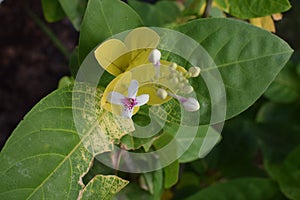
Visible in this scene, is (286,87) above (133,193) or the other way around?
the other way around

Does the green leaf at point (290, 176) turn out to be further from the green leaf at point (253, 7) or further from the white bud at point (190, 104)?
the white bud at point (190, 104)

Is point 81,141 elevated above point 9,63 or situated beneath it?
elevated above

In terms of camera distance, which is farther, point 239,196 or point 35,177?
point 239,196

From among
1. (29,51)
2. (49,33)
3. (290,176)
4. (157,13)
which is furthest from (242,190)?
(29,51)

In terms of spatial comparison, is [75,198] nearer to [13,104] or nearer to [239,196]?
[239,196]

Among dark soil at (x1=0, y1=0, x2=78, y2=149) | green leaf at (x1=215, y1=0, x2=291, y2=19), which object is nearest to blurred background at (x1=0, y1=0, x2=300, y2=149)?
dark soil at (x1=0, y1=0, x2=78, y2=149)

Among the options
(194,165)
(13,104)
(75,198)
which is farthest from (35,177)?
(13,104)

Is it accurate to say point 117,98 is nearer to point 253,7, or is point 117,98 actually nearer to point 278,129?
point 253,7
